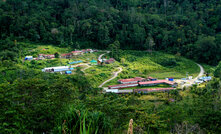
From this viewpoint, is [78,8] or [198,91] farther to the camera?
[78,8]

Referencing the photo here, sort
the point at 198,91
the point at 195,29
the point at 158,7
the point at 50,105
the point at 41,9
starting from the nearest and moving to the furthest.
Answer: the point at 50,105 → the point at 198,91 → the point at 195,29 → the point at 41,9 → the point at 158,7

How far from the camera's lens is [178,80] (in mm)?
25281

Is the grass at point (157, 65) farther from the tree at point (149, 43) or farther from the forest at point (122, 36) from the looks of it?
the tree at point (149, 43)

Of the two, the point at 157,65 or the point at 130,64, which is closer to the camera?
the point at 130,64

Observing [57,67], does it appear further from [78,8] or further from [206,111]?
[78,8]

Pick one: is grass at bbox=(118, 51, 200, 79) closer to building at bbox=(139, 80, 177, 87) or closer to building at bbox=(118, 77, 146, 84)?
building at bbox=(118, 77, 146, 84)

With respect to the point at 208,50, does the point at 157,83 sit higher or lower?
lower

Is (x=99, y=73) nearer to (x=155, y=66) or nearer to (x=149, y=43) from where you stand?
(x=155, y=66)

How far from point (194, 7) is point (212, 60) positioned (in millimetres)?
16901

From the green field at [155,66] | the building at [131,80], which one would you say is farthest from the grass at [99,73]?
the building at [131,80]

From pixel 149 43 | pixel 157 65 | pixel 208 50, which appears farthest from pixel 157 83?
pixel 208 50

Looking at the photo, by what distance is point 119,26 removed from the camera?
4131 cm

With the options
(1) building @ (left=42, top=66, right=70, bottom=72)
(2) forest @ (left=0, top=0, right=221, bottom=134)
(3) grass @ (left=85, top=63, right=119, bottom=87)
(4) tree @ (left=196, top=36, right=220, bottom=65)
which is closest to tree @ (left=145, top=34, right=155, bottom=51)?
(2) forest @ (left=0, top=0, right=221, bottom=134)

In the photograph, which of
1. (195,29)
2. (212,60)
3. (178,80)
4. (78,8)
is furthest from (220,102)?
(78,8)
